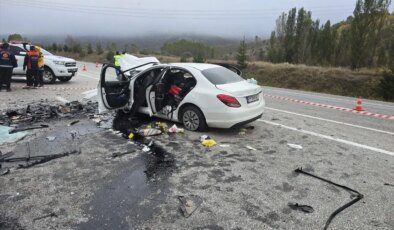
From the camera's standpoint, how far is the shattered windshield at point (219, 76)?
7312 mm

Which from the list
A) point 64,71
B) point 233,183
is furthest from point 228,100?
point 64,71

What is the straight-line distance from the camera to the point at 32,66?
13984 millimetres

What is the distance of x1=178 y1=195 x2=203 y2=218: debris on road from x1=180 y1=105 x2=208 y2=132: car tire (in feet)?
10.0

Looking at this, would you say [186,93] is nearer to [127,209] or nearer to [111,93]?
[111,93]

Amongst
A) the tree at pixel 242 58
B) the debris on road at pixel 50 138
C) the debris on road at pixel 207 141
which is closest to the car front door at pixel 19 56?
the debris on road at pixel 50 138

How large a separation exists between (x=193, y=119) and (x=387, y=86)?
16.5 metres

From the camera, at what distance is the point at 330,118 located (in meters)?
10.0

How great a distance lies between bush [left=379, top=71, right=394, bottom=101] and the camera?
1918 cm

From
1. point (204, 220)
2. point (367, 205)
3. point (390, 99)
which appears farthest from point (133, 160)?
point (390, 99)

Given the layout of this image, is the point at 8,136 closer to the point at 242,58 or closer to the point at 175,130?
the point at 175,130

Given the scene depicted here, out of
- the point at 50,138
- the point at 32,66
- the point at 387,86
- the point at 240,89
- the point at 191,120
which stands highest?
the point at 32,66

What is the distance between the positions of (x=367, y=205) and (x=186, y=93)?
4.40 metres

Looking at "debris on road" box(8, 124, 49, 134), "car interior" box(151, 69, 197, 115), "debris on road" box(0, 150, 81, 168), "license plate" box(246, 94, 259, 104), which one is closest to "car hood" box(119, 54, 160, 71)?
"car interior" box(151, 69, 197, 115)

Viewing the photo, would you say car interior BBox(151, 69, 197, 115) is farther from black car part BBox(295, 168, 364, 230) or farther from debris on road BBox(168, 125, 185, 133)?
black car part BBox(295, 168, 364, 230)
